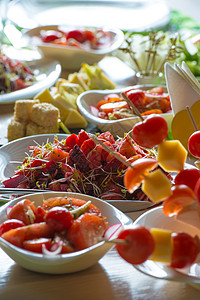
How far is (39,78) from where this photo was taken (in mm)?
2059

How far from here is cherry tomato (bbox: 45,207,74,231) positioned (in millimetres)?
729

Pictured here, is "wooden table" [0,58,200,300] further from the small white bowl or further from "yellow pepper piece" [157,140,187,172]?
"yellow pepper piece" [157,140,187,172]

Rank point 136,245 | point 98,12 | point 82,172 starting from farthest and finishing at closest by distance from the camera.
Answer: point 98,12 < point 82,172 < point 136,245

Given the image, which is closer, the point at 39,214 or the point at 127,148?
the point at 39,214

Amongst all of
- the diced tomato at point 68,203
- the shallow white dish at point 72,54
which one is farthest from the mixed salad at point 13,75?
the diced tomato at point 68,203

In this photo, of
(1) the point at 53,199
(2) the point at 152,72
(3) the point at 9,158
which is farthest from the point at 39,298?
(2) the point at 152,72

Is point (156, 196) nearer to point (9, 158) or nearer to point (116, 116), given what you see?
point (9, 158)

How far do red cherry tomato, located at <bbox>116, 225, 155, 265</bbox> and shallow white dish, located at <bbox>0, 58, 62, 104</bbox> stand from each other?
1.24 m

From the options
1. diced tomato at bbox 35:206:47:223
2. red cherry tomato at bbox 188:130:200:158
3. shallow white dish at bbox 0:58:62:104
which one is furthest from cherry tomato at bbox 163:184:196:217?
shallow white dish at bbox 0:58:62:104

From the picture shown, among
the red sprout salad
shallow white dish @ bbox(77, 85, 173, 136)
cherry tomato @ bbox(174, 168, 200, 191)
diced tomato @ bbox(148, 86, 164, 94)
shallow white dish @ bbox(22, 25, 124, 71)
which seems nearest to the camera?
cherry tomato @ bbox(174, 168, 200, 191)

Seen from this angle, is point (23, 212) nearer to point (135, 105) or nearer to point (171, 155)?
point (171, 155)

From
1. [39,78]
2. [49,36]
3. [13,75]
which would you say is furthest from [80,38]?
[13,75]

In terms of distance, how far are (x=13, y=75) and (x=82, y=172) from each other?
1.07 metres

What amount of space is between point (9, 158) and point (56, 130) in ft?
1.04
